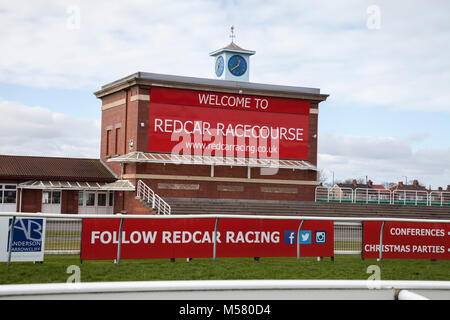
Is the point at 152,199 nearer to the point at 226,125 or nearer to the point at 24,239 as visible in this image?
the point at 226,125

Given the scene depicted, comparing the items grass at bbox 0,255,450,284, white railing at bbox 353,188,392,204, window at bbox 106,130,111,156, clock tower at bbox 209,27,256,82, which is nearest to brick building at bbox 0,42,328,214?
window at bbox 106,130,111,156

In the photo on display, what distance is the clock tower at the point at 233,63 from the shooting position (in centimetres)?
4234

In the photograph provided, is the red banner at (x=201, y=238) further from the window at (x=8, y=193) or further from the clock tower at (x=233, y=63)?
the clock tower at (x=233, y=63)

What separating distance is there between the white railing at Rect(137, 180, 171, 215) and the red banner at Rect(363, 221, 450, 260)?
54.2 feet

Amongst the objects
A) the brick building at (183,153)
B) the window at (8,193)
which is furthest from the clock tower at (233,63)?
the window at (8,193)

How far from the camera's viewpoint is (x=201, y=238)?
13.8 metres

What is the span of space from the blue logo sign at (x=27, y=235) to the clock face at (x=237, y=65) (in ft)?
103

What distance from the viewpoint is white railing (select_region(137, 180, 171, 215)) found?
3206 cm

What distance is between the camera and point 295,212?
35.5 m

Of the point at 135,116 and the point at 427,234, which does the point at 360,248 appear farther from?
the point at 135,116

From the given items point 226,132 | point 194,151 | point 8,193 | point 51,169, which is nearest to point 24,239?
point 8,193

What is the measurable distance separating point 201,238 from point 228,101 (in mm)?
25530

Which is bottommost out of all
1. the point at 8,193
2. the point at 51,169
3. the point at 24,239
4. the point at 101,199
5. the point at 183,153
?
the point at 24,239

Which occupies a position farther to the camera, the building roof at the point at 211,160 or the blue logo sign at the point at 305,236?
the building roof at the point at 211,160
